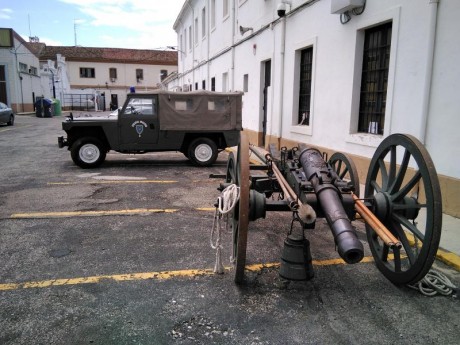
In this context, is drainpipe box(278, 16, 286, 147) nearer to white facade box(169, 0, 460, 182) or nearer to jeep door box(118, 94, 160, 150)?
white facade box(169, 0, 460, 182)

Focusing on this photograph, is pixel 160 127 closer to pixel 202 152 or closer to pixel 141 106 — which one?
pixel 141 106

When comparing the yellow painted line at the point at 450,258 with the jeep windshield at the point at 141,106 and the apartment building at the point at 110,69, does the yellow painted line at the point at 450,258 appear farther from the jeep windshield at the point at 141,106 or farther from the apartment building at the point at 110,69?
the apartment building at the point at 110,69

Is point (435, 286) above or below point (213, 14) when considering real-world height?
below

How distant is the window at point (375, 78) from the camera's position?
7.29 meters

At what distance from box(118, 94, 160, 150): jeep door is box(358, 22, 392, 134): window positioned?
4.96 meters

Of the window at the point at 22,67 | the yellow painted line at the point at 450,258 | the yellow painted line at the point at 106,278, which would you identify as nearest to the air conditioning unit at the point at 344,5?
the yellow painted line at the point at 450,258

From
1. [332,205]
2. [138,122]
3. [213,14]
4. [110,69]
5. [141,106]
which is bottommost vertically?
[332,205]

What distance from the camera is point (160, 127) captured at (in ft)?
33.2

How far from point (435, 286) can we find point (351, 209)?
3.34 ft

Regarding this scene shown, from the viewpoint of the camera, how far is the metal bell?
133 inches

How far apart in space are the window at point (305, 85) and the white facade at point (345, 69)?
5.5 inches

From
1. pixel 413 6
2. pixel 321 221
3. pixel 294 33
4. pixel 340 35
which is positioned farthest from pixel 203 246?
pixel 294 33

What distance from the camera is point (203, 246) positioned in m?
4.65

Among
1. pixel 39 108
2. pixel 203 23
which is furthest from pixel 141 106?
pixel 39 108
